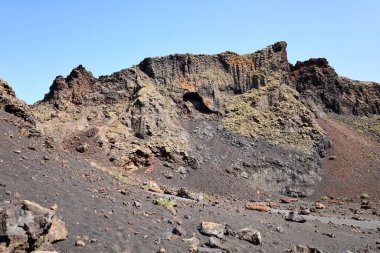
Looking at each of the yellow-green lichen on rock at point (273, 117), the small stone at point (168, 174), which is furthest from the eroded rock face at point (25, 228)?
the yellow-green lichen on rock at point (273, 117)

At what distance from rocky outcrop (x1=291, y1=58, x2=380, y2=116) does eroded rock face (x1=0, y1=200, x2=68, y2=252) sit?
1899 inches

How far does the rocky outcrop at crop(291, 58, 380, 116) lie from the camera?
2142 inches

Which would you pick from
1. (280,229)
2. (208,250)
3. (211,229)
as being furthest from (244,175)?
(208,250)

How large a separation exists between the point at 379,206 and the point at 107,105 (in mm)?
25718

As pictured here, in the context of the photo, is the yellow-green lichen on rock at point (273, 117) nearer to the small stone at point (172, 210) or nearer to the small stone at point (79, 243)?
the small stone at point (172, 210)

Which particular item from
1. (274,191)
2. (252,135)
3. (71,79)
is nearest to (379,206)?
(274,191)

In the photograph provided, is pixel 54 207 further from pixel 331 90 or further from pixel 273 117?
pixel 331 90

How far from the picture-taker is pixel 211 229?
1251cm

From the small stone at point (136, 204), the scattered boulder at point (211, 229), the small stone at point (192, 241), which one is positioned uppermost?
the small stone at point (136, 204)

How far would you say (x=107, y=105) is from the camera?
35750 mm

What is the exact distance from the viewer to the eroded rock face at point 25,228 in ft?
25.7

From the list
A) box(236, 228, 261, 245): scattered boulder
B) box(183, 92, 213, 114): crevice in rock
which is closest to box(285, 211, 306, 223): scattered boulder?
box(236, 228, 261, 245): scattered boulder

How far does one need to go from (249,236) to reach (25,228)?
771 cm

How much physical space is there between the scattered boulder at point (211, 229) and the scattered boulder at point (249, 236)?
2.31 ft
